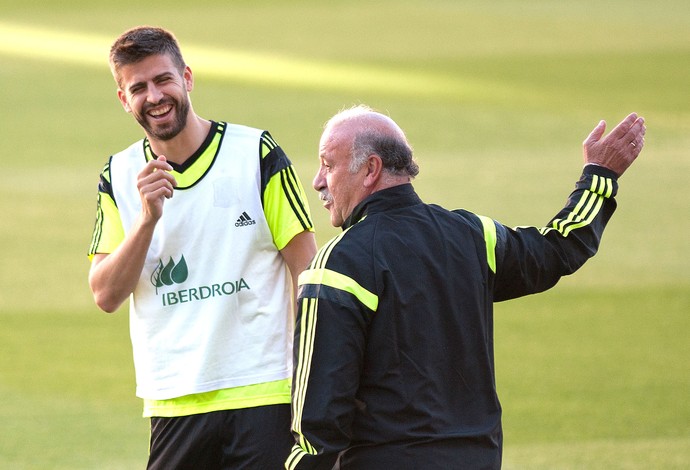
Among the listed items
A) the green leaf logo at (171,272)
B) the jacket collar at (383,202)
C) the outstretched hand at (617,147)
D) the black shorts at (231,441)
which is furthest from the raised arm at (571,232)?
the green leaf logo at (171,272)

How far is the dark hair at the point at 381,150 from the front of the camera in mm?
3387

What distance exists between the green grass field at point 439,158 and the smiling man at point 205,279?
291cm

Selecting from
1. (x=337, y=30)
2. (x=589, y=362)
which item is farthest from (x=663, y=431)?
(x=337, y=30)

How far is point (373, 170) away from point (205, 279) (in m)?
0.89

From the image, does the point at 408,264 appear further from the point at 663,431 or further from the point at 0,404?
the point at 0,404

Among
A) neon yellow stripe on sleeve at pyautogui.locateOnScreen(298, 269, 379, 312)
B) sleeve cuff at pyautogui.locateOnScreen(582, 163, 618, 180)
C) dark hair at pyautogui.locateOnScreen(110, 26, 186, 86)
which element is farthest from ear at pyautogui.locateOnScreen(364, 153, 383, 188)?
dark hair at pyautogui.locateOnScreen(110, 26, 186, 86)

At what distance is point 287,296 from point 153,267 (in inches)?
17.7

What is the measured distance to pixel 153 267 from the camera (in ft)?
13.3

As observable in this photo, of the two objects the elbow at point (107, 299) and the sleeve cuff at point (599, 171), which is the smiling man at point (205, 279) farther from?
the sleeve cuff at point (599, 171)

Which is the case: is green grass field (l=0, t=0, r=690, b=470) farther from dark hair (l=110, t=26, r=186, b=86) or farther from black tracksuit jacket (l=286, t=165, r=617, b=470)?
black tracksuit jacket (l=286, t=165, r=617, b=470)

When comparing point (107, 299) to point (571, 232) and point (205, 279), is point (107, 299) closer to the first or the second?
point (205, 279)

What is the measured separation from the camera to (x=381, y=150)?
11.1 ft

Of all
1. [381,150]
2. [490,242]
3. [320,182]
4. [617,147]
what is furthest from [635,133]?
[320,182]

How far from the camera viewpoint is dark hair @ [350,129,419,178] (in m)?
3.39
